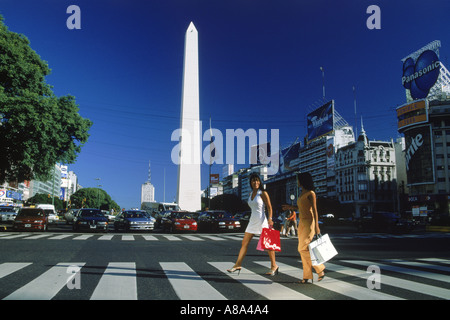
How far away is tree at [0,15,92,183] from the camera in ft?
69.1

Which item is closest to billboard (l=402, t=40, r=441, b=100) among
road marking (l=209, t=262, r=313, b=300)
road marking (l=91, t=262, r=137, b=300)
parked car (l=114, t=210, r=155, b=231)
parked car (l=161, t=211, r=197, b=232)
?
parked car (l=161, t=211, r=197, b=232)

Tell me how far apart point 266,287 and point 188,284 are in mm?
1157

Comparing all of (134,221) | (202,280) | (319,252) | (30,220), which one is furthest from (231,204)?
(319,252)

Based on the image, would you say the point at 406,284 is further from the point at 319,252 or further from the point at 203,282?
the point at 203,282

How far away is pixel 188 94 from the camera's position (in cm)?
4200

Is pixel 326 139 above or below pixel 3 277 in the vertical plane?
above

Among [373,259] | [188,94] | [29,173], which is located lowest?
[373,259]

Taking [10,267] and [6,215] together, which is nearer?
[10,267]

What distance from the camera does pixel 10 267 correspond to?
7562mm

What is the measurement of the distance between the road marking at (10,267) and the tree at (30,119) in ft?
47.4

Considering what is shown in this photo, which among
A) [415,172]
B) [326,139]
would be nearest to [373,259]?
[415,172]

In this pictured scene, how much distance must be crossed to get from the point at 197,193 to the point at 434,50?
4207 centimetres

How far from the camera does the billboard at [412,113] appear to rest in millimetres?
71562

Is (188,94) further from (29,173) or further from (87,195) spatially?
(87,195)
